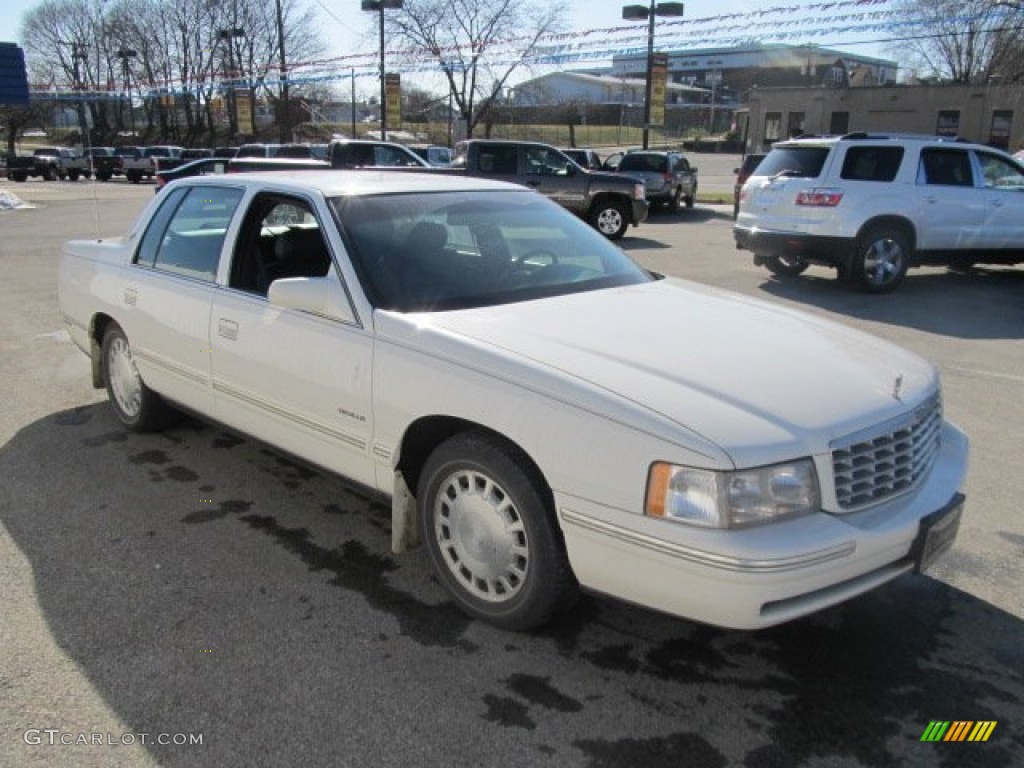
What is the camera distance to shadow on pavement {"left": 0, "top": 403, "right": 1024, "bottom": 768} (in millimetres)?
2541

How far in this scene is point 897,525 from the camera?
2721mm

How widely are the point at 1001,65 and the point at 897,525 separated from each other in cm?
6049

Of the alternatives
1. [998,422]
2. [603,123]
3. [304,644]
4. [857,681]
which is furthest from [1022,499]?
[603,123]

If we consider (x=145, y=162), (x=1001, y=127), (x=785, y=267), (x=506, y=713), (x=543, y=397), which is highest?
(x=1001, y=127)

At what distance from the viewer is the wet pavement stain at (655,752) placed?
96.9 inches

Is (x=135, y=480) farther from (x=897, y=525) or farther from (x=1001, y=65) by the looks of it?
(x=1001, y=65)

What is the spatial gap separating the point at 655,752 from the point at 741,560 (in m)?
0.62

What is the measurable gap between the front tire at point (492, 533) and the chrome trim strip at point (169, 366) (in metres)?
1.64

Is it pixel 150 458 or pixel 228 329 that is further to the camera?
pixel 150 458

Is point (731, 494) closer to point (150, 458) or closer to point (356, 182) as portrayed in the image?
point (356, 182)

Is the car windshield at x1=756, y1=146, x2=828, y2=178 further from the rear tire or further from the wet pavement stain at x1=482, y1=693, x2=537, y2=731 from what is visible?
the wet pavement stain at x1=482, y1=693, x2=537, y2=731

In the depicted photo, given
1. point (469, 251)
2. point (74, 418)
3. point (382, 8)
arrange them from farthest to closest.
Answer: point (382, 8) → point (74, 418) → point (469, 251)

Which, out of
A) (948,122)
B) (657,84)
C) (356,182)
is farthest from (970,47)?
(356,182)

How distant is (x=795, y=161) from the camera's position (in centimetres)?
1087
